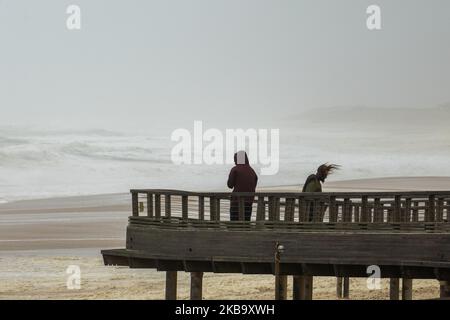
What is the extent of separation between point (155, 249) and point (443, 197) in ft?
17.6

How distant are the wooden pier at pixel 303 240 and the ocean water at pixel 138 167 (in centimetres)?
5221

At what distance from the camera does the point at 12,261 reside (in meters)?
40.5

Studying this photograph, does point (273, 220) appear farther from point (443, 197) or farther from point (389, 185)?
point (389, 185)

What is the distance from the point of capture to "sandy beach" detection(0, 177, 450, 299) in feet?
110

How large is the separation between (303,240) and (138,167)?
298 feet

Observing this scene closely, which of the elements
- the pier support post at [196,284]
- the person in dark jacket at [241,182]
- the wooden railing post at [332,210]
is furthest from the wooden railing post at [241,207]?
the pier support post at [196,284]

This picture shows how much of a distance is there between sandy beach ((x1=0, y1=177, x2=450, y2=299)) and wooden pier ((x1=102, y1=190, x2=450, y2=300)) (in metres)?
7.93

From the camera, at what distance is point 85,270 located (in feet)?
126

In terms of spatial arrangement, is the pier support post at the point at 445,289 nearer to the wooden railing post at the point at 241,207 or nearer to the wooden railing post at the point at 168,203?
the wooden railing post at the point at 241,207

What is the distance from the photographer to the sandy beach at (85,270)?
33625 millimetres

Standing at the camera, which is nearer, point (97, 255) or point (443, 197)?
point (443, 197)

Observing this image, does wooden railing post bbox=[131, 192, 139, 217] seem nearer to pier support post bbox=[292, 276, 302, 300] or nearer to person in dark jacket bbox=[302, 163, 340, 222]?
person in dark jacket bbox=[302, 163, 340, 222]

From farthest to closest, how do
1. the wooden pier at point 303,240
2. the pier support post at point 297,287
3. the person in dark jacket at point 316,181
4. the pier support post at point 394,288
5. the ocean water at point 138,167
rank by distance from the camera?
the ocean water at point 138,167 < the pier support post at point 394,288 < the pier support post at point 297,287 < the person in dark jacket at point 316,181 < the wooden pier at point 303,240
